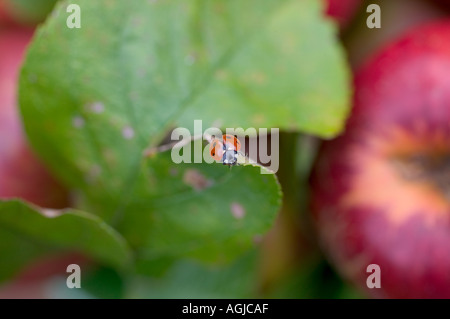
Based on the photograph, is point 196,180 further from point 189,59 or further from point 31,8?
point 31,8

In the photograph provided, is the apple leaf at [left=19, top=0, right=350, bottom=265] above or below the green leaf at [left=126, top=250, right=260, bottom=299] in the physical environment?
above

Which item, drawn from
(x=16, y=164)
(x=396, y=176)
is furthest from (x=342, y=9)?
(x=16, y=164)

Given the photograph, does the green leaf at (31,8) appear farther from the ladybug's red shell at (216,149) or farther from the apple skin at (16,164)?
the ladybug's red shell at (216,149)

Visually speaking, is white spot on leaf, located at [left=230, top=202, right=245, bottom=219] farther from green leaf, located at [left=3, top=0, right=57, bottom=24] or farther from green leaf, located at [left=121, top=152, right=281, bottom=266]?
green leaf, located at [left=3, top=0, right=57, bottom=24]

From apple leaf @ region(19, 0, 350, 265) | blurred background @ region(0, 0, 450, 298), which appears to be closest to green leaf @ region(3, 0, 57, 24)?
blurred background @ region(0, 0, 450, 298)

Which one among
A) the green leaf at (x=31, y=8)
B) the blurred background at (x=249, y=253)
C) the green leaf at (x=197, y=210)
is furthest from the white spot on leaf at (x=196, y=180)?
the green leaf at (x=31, y=8)
